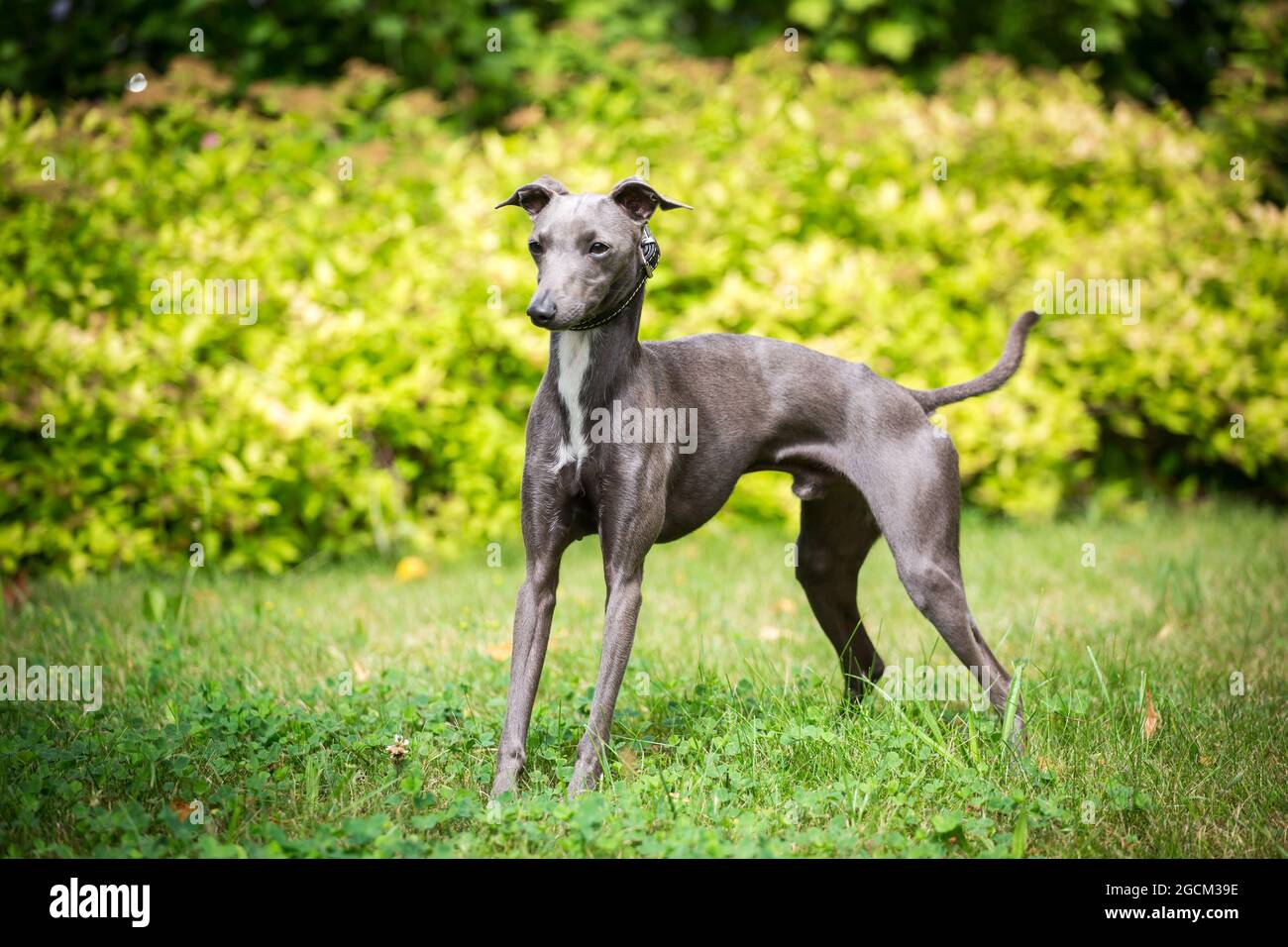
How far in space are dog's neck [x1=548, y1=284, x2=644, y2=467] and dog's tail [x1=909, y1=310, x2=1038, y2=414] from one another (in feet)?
3.30

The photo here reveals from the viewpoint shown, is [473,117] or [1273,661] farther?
[473,117]

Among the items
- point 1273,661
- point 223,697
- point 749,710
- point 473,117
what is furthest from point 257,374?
point 1273,661

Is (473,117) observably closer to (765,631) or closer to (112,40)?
(112,40)

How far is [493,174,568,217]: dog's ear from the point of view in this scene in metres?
3.06

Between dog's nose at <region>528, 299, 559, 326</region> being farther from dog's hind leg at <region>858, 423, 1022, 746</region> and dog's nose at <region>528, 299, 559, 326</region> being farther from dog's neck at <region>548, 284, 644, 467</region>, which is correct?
dog's hind leg at <region>858, 423, 1022, 746</region>

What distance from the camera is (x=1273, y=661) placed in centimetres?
438

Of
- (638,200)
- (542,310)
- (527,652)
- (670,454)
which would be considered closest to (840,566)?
(670,454)

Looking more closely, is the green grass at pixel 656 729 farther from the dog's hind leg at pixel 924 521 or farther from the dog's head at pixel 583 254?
the dog's head at pixel 583 254

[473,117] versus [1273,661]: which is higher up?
[473,117]

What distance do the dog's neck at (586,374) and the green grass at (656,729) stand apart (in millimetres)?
938

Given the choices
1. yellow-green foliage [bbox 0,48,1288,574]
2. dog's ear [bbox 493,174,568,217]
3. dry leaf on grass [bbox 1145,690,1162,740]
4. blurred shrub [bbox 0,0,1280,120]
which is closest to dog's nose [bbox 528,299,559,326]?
dog's ear [bbox 493,174,568,217]

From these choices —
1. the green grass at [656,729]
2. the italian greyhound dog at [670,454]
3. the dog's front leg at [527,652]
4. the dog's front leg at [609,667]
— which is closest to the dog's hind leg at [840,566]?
the italian greyhound dog at [670,454]

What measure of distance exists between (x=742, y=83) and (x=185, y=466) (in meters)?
4.05

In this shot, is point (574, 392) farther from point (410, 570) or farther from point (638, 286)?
point (410, 570)
